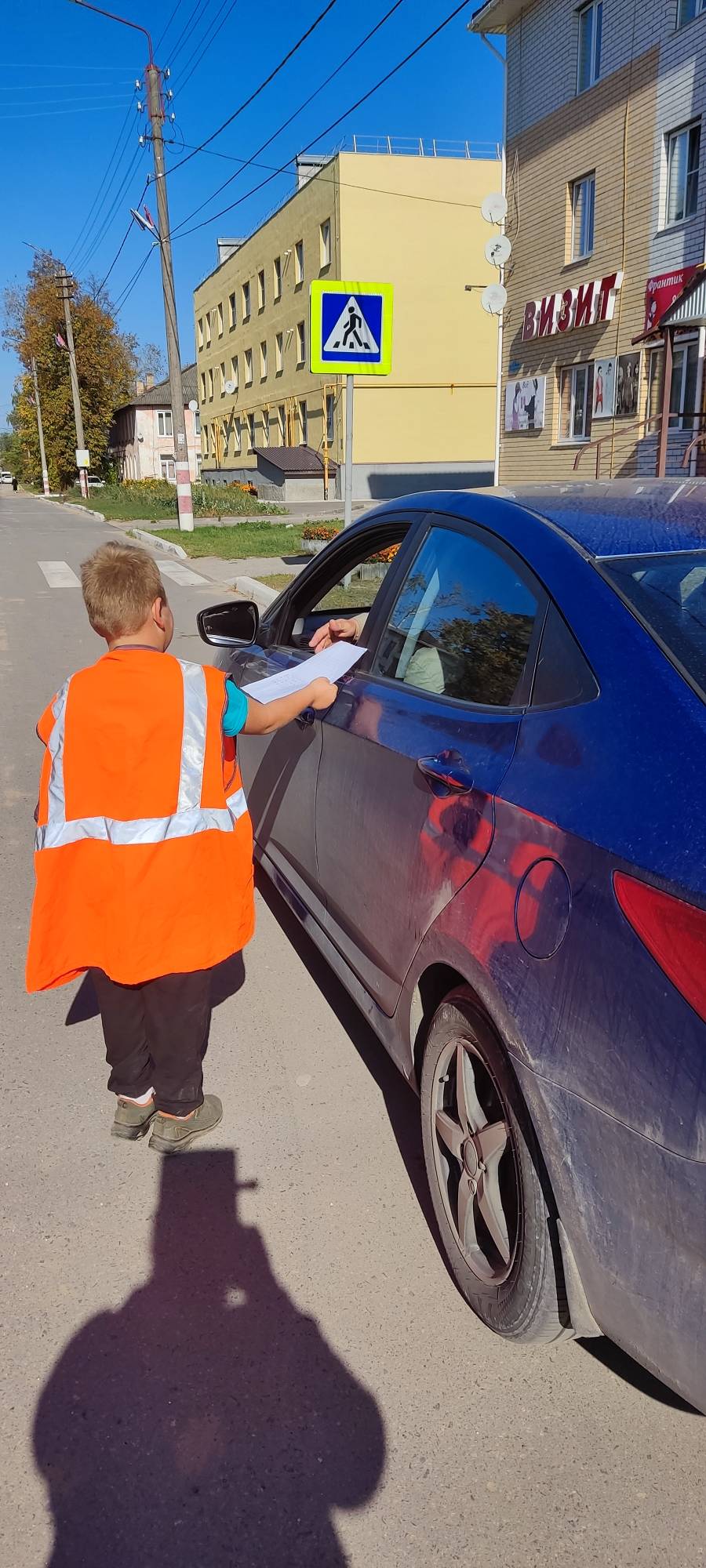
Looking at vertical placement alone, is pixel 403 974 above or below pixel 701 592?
below

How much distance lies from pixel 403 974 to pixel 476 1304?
71cm

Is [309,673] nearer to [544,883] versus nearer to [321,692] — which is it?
[321,692]

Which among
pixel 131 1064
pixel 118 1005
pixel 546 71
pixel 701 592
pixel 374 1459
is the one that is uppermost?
pixel 546 71

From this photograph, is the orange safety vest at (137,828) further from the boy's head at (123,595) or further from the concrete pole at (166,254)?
the concrete pole at (166,254)

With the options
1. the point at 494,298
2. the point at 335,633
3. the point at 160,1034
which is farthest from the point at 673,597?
the point at 494,298

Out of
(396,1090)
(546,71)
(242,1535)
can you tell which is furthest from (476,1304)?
(546,71)

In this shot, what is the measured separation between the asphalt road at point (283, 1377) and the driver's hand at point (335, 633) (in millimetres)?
1345

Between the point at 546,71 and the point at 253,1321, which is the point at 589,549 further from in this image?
the point at 546,71

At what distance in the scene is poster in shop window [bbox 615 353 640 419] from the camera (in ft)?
61.8

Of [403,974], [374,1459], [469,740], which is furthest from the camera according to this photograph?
[403,974]

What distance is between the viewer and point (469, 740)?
7.21 ft

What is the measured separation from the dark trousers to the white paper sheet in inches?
28.7

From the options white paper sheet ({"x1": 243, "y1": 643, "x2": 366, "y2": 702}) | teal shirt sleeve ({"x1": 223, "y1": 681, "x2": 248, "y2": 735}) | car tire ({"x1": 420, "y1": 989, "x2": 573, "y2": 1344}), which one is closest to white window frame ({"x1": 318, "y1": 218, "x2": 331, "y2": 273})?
white paper sheet ({"x1": 243, "y1": 643, "x2": 366, "y2": 702})

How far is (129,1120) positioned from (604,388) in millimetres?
19507
